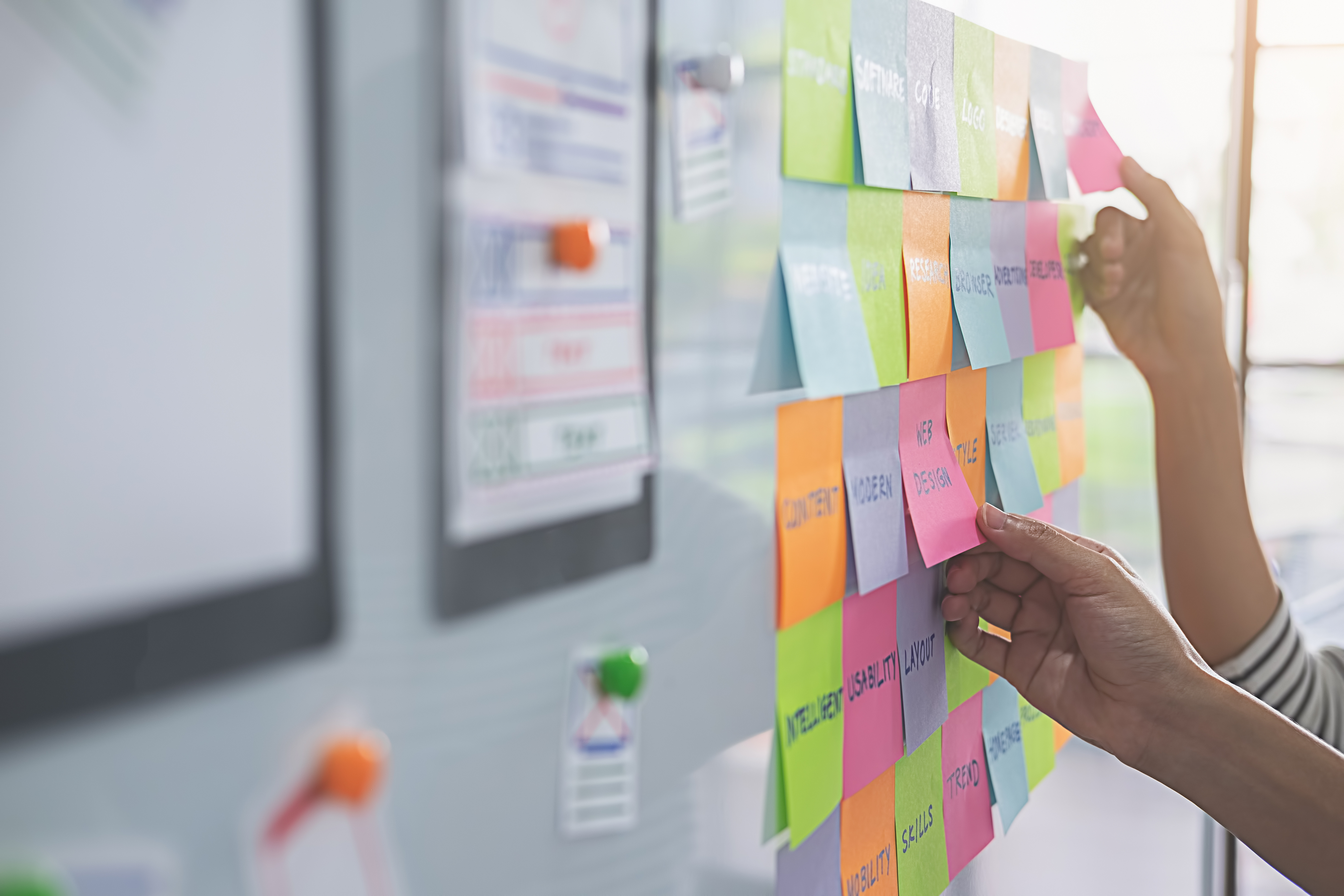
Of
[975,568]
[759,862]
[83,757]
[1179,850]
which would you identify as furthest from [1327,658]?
[83,757]

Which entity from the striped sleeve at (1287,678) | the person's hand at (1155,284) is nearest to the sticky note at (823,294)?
the person's hand at (1155,284)

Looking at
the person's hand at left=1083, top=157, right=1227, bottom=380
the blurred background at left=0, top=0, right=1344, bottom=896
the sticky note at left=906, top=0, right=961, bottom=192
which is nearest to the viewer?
the blurred background at left=0, top=0, right=1344, bottom=896

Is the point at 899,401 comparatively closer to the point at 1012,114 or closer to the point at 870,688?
the point at 870,688

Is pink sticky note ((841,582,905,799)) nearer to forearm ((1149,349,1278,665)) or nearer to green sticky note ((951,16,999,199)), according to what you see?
green sticky note ((951,16,999,199))

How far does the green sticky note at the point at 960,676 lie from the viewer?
2.52 ft

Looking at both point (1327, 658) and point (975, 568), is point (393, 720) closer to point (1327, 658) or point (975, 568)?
point (975, 568)

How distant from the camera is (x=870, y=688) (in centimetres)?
64

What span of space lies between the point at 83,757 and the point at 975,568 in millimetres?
641

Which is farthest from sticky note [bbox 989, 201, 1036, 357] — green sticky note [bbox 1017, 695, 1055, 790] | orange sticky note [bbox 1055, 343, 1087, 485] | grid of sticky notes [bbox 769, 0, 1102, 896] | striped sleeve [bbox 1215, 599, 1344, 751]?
striped sleeve [bbox 1215, 599, 1344, 751]

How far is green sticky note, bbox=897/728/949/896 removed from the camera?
0.69m

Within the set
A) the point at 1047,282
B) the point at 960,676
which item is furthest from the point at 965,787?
the point at 1047,282

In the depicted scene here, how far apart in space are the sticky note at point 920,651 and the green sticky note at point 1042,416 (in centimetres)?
21

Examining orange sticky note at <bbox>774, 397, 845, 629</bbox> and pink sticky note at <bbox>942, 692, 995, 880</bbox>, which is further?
pink sticky note at <bbox>942, 692, 995, 880</bbox>

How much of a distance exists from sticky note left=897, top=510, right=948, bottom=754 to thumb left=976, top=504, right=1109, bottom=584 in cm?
5
